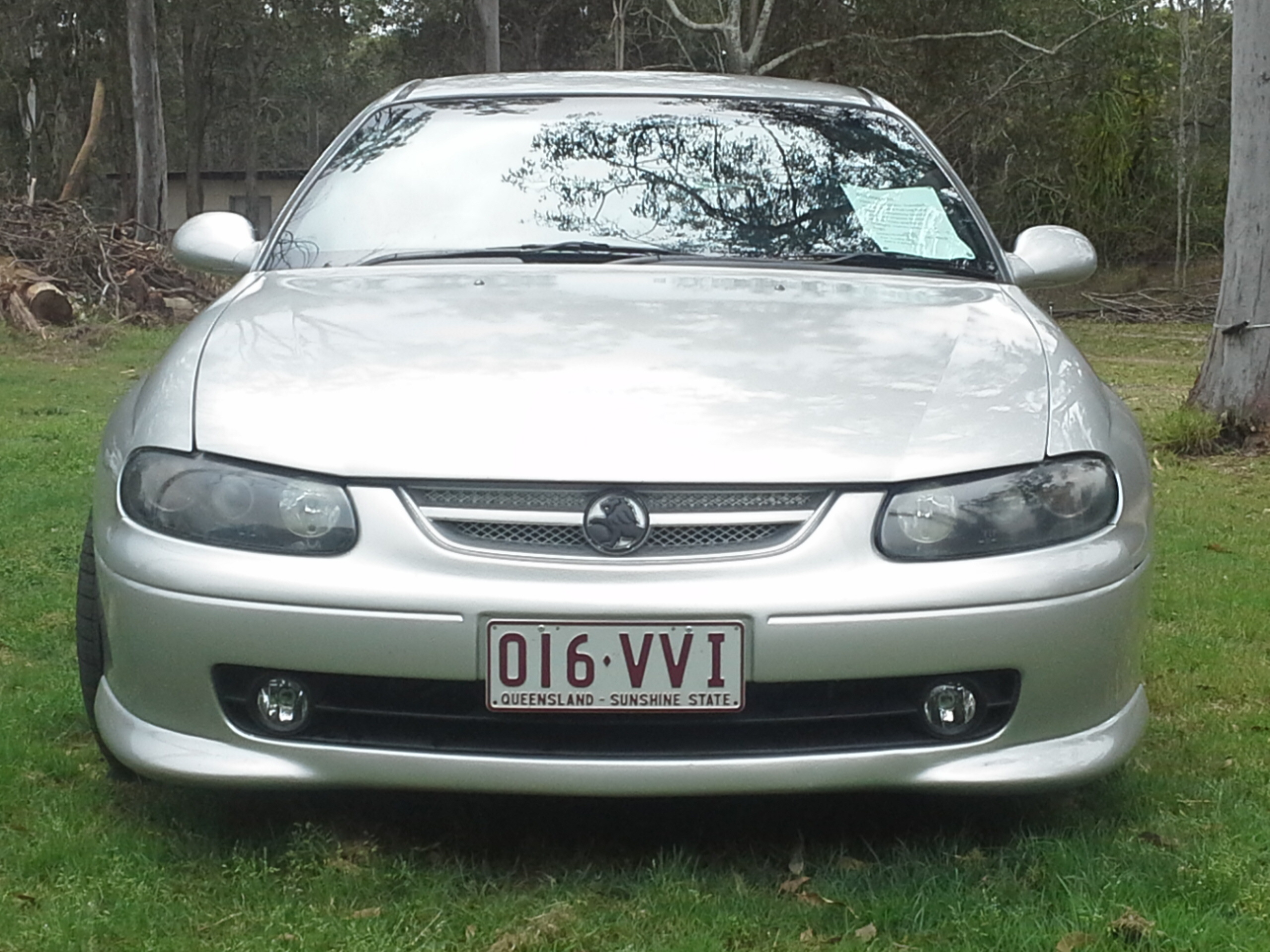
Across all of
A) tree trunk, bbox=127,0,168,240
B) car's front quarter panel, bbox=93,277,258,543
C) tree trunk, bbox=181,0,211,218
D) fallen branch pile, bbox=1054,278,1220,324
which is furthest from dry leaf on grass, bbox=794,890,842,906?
tree trunk, bbox=181,0,211,218

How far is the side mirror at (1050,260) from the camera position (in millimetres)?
3713

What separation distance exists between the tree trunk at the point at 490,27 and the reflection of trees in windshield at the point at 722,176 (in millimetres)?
20740

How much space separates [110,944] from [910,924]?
45.5 inches

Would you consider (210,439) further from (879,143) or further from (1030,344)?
(879,143)

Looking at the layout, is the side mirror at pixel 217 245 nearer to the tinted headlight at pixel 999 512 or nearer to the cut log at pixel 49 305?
the tinted headlight at pixel 999 512

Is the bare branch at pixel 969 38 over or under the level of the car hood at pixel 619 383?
over

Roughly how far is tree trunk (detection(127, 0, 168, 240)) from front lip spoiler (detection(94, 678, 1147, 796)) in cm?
2556


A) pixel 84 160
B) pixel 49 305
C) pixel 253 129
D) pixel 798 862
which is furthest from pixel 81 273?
pixel 253 129

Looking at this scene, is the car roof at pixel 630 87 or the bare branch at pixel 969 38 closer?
the car roof at pixel 630 87

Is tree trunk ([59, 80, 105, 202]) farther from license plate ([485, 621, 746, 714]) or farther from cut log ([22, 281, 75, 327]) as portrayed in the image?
license plate ([485, 621, 746, 714])

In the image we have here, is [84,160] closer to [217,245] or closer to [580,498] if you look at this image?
[217,245]

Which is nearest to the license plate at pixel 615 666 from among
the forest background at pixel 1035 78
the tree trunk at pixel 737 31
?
the tree trunk at pixel 737 31

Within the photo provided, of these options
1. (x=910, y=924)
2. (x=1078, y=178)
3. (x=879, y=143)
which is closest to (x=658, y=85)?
(x=879, y=143)

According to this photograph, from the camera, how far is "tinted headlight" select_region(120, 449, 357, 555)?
7.92 feet
